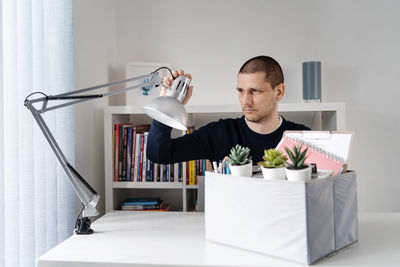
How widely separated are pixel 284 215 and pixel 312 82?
1463 mm

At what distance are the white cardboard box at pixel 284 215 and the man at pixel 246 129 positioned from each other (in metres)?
0.65

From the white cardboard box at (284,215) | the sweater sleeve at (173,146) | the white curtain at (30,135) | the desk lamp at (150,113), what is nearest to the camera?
the white cardboard box at (284,215)

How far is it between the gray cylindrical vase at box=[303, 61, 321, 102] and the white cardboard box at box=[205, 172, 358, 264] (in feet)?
3.99

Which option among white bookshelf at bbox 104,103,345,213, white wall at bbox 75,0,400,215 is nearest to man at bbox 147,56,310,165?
white bookshelf at bbox 104,103,345,213

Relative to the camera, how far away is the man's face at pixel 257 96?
1.71 meters

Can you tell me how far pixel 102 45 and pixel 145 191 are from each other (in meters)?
1.03

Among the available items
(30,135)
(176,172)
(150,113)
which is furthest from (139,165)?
(150,113)

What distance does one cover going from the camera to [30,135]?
1.41 meters

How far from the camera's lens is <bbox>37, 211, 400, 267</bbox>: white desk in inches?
36.4

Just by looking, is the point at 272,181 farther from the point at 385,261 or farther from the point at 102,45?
the point at 102,45

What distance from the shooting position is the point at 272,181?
901mm

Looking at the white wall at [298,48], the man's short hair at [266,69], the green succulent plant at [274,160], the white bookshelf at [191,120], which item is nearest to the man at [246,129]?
the man's short hair at [266,69]

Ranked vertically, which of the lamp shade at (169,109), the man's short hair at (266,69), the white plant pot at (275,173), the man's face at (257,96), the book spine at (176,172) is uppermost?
the man's short hair at (266,69)

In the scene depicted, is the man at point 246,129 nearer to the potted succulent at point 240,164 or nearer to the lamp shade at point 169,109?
the lamp shade at point 169,109
